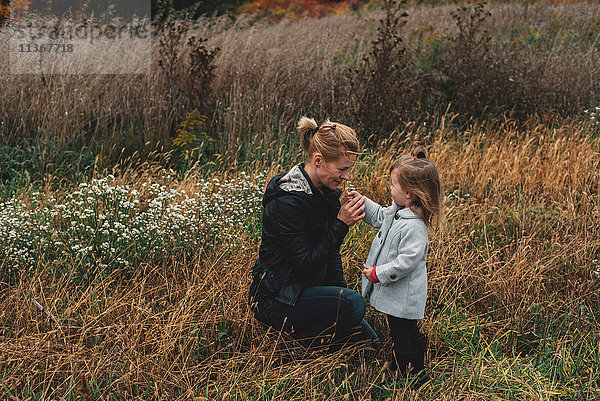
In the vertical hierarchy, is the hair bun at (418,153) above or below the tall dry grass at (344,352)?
above

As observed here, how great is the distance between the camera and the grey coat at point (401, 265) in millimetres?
2859

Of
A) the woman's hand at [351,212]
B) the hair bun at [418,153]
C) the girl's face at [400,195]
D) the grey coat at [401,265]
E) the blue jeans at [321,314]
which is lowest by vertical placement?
the blue jeans at [321,314]

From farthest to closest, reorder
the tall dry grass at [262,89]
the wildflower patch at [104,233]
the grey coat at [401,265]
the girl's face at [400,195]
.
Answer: the tall dry grass at [262,89], the wildflower patch at [104,233], the girl's face at [400,195], the grey coat at [401,265]

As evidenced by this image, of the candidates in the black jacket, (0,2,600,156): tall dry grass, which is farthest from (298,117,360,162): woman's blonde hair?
(0,2,600,156): tall dry grass

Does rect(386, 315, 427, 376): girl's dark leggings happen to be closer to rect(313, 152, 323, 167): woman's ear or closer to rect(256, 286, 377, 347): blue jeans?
rect(256, 286, 377, 347): blue jeans

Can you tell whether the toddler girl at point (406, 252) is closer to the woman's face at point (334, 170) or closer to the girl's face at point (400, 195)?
the girl's face at point (400, 195)

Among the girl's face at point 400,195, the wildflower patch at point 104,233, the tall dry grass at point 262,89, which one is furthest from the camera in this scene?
the tall dry grass at point 262,89

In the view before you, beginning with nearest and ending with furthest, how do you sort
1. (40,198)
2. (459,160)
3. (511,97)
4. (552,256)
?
(552,256) → (40,198) → (459,160) → (511,97)

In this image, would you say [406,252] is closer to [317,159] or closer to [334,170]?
[334,170]

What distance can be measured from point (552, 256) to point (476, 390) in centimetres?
160

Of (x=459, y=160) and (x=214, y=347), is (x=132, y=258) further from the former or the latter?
(x=459, y=160)

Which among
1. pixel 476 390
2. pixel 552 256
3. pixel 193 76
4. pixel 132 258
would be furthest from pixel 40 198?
pixel 552 256

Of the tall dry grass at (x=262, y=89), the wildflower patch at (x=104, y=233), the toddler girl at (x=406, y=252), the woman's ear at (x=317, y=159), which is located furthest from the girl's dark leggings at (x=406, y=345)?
the tall dry grass at (x=262, y=89)

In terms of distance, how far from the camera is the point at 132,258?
3.92m
